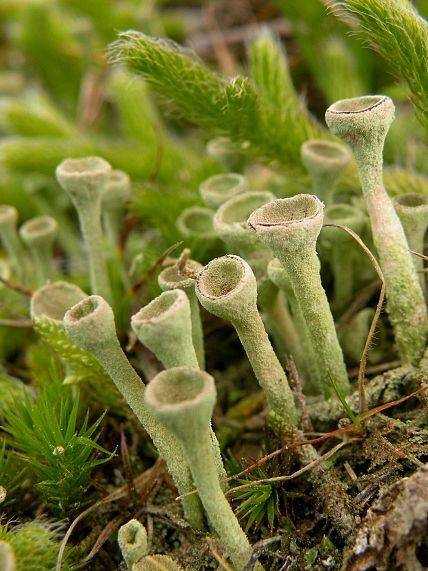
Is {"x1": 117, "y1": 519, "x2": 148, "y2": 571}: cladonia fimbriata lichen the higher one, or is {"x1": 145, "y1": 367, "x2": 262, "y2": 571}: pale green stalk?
{"x1": 145, "y1": 367, "x2": 262, "y2": 571}: pale green stalk

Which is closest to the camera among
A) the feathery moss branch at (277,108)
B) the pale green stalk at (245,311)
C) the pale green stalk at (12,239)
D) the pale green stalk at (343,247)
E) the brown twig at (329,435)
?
the pale green stalk at (245,311)

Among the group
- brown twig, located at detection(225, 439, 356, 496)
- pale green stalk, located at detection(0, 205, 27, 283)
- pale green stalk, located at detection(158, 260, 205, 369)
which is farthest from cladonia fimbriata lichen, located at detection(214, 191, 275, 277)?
pale green stalk, located at detection(0, 205, 27, 283)

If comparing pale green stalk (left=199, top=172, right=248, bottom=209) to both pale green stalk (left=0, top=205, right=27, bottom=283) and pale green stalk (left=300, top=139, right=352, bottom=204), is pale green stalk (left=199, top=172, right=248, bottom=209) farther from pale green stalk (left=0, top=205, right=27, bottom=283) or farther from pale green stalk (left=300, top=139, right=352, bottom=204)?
pale green stalk (left=0, top=205, right=27, bottom=283)

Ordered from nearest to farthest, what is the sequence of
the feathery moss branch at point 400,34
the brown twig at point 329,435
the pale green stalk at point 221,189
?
1. the brown twig at point 329,435
2. the feathery moss branch at point 400,34
3. the pale green stalk at point 221,189

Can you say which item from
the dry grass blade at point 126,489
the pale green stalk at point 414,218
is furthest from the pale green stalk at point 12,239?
the pale green stalk at point 414,218

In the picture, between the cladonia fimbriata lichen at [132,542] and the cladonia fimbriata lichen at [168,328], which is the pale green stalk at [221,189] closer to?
the cladonia fimbriata lichen at [168,328]

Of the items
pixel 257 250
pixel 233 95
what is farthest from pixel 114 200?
pixel 257 250

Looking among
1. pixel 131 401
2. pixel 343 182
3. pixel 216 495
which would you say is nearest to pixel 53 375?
pixel 131 401

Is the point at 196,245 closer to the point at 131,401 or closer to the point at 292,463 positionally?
the point at 131,401
